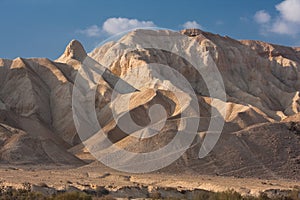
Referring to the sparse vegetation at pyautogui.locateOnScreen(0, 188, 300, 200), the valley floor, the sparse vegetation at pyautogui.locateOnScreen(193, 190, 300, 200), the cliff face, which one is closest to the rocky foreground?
the cliff face

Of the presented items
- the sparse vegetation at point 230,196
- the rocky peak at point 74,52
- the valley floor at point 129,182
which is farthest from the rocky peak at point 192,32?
the sparse vegetation at point 230,196

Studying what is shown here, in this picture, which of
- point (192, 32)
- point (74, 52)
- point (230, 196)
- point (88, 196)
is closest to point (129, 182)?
point (230, 196)

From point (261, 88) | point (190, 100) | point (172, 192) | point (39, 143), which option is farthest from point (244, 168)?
point (261, 88)

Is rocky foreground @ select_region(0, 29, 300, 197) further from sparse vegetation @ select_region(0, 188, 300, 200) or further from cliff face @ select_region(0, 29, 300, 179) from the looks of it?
sparse vegetation @ select_region(0, 188, 300, 200)

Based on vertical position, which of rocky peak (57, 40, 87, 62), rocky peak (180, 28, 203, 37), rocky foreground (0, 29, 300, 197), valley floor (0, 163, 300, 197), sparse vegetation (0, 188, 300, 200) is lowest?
sparse vegetation (0, 188, 300, 200)

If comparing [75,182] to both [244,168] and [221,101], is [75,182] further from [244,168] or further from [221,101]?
[221,101]

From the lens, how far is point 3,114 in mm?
72625

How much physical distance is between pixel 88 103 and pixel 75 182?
140 feet

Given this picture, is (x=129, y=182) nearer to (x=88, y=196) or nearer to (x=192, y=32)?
(x=88, y=196)

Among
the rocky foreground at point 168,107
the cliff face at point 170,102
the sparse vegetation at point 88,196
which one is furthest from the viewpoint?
the cliff face at point 170,102

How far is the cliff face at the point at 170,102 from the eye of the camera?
4988cm

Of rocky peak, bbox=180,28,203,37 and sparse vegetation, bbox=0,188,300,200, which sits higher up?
rocky peak, bbox=180,28,203,37

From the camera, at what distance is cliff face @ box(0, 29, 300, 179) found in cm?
4988

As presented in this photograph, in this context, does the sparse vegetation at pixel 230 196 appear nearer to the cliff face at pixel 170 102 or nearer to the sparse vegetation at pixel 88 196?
the sparse vegetation at pixel 88 196
